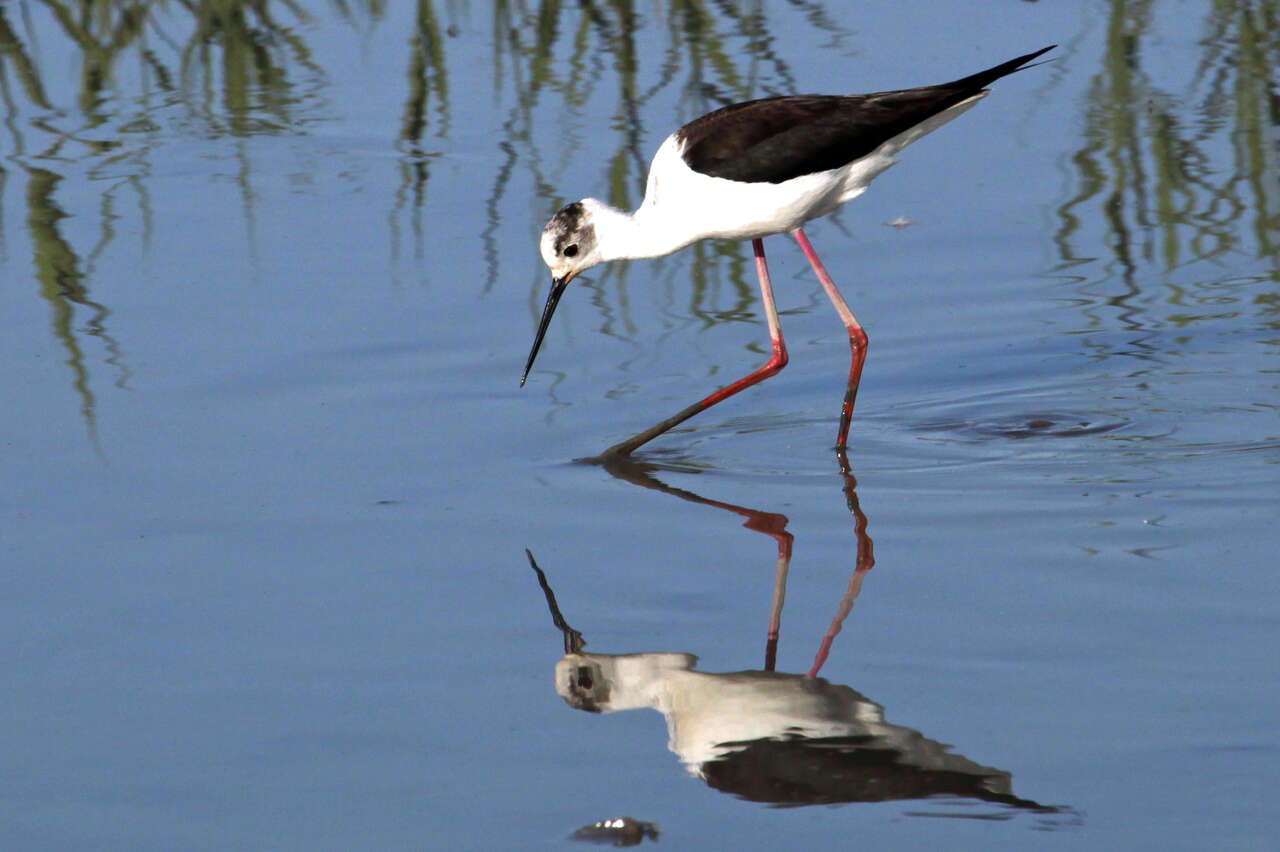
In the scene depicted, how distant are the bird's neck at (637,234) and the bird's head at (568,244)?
24mm

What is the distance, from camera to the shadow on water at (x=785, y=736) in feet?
10.4

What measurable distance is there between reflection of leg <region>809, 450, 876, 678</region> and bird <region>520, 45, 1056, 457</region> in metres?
0.33

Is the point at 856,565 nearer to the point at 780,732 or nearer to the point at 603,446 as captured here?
the point at 780,732

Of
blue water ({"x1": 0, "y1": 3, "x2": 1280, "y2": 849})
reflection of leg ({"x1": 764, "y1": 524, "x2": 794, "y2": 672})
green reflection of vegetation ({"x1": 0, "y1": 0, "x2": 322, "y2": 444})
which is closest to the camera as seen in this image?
blue water ({"x1": 0, "y1": 3, "x2": 1280, "y2": 849})

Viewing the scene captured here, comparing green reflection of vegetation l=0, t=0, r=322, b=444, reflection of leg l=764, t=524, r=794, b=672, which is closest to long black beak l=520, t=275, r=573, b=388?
reflection of leg l=764, t=524, r=794, b=672

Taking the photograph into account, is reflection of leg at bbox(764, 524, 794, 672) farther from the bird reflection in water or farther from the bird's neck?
the bird's neck

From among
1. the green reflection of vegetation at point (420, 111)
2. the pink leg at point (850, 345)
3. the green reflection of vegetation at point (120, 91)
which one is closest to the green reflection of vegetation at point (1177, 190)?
the pink leg at point (850, 345)

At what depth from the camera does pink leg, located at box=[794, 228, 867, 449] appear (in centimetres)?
522

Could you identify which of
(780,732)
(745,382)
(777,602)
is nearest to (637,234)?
(745,382)

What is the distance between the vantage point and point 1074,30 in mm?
8664

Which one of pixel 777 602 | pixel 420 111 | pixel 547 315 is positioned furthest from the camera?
pixel 420 111

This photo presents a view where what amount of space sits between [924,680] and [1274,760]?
69 centimetres

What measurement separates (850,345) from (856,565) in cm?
173

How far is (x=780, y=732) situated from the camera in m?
3.44
